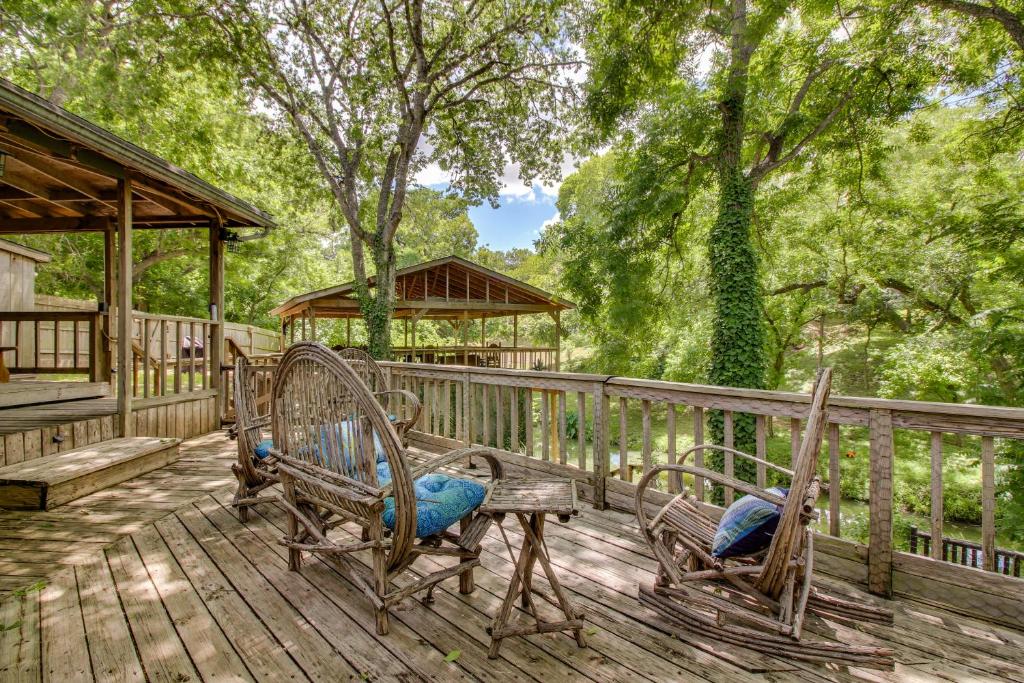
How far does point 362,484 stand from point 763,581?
1.64 m

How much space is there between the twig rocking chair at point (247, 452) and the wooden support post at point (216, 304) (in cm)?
345

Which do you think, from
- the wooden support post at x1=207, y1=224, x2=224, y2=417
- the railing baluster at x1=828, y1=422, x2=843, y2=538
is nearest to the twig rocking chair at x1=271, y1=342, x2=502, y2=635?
the railing baluster at x1=828, y1=422, x2=843, y2=538

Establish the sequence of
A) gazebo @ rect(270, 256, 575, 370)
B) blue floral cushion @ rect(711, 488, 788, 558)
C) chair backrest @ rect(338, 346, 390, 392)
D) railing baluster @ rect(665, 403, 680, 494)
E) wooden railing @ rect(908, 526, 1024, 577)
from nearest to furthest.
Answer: blue floral cushion @ rect(711, 488, 788, 558) < railing baluster @ rect(665, 403, 680, 494) < chair backrest @ rect(338, 346, 390, 392) < wooden railing @ rect(908, 526, 1024, 577) < gazebo @ rect(270, 256, 575, 370)

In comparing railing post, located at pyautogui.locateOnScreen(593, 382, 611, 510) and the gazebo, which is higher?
the gazebo

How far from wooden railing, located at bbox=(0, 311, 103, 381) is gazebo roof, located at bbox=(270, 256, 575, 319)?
4.16m

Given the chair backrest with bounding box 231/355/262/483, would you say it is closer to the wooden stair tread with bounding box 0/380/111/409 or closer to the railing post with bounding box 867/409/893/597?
the wooden stair tread with bounding box 0/380/111/409

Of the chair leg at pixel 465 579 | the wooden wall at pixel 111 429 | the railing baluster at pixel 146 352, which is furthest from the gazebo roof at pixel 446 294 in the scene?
the chair leg at pixel 465 579

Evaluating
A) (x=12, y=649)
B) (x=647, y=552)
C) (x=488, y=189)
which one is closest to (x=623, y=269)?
(x=488, y=189)

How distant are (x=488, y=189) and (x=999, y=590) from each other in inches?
399

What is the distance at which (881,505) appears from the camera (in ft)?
7.41

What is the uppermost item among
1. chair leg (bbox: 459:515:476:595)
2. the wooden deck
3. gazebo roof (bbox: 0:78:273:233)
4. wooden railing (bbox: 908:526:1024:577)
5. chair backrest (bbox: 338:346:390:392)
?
gazebo roof (bbox: 0:78:273:233)

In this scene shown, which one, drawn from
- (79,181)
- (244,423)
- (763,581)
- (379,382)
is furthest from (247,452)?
(79,181)

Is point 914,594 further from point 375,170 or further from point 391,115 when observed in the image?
point 375,170

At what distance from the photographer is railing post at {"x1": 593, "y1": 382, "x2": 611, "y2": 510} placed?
3.38 m
